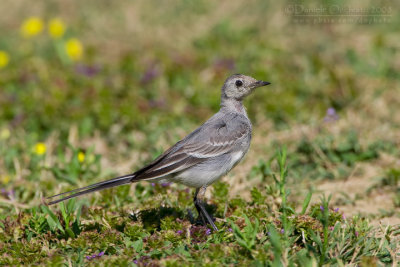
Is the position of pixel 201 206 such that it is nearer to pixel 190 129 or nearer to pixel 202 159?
pixel 202 159

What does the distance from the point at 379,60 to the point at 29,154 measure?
6563mm

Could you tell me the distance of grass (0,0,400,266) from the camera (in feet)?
16.8

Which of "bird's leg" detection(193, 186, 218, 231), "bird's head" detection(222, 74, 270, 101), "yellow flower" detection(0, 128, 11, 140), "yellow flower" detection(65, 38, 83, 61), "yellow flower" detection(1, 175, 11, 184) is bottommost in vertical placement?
"bird's leg" detection(193, 186, 218, 231)

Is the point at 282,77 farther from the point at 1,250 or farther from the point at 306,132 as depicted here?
the point at 1,250

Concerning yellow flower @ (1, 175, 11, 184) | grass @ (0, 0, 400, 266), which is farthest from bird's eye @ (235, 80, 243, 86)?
yellow flower @ (1, 175, 11, 184)

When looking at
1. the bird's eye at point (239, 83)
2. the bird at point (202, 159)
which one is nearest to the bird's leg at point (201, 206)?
the bird at point (202, 159)

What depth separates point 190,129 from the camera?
8.91 meters

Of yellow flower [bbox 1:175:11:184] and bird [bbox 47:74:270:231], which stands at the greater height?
bird [bbox 47:74:270:231]

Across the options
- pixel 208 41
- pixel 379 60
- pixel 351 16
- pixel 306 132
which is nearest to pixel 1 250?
pixel 306 132

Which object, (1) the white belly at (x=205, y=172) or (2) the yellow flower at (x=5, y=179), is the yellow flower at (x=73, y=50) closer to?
(2) the yellow flower at (x=5, y=179)

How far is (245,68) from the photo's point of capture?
33.8 ft

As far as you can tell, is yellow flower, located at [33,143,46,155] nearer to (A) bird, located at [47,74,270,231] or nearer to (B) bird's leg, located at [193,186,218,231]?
(A) bird, located at [47,74,270,231]

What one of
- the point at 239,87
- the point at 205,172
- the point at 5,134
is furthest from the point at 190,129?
the point at 205,172

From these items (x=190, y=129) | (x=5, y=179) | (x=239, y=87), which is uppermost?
(x=239, y=87)
